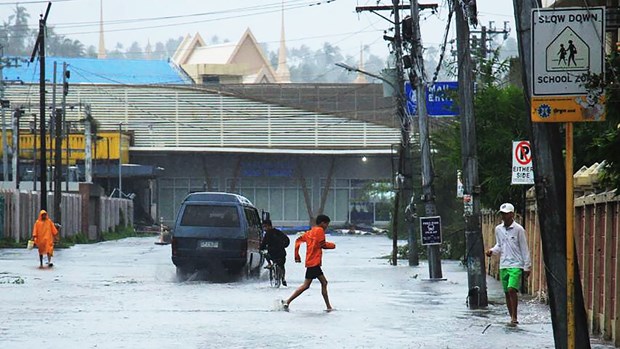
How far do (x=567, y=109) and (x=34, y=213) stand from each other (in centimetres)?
5086

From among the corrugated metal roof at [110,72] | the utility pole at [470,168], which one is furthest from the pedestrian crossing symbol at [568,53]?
the corrugated metal roof at [110,72]

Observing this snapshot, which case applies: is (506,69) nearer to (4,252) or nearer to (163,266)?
(163,266)

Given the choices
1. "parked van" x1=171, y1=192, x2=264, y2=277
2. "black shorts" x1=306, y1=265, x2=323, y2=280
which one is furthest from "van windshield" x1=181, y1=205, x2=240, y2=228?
"black shorts" x1=306, y1=265, x2=323, y2=280

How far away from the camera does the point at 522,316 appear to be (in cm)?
2262

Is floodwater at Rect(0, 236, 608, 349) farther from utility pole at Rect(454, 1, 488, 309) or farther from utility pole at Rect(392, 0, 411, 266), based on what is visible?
utility pole at Rect(392, 0, 411, 266)

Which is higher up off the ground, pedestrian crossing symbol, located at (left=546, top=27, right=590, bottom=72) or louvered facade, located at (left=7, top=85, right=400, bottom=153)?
louvered facade, located at (left=7, top=85, right=400, bottom=153)

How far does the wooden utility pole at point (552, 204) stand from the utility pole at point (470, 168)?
11.6 meters

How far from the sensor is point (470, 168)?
84.4 feet

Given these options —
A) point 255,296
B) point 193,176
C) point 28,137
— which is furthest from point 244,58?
point 255,296

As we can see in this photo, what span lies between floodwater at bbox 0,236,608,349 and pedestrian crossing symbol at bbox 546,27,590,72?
645 cm

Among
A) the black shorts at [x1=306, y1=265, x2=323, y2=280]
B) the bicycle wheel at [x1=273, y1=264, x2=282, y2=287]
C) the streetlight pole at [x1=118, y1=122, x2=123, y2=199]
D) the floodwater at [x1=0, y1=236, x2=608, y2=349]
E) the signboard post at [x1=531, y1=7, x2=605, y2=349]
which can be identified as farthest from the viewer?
the streetlight pole at [x1=118, y1=122, x2=123, y2=199]

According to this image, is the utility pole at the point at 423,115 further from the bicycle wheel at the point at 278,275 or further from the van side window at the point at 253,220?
the bicycle wheel at the point at 278,275

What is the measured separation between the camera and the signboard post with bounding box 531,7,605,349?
11398mm

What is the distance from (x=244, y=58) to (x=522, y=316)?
130286mm
